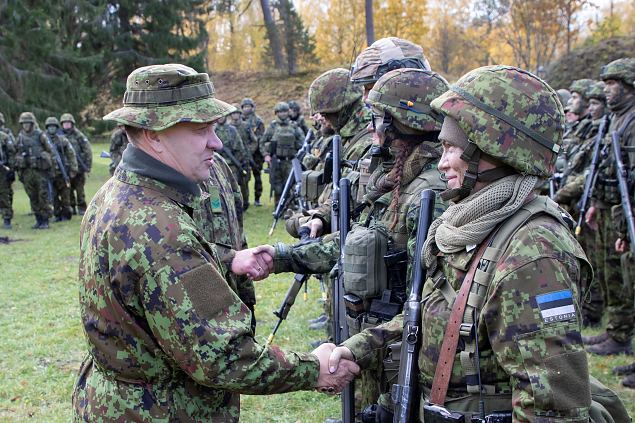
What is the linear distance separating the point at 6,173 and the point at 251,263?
12454mm

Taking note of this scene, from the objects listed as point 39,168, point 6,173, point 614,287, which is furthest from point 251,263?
point 6,173

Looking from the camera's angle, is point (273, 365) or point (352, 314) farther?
point (352, 314)

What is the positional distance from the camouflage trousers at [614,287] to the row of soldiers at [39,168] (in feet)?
38.7

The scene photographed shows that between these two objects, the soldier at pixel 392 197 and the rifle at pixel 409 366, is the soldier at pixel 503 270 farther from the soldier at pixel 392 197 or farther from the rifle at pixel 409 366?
the soldier at pixel 392 197

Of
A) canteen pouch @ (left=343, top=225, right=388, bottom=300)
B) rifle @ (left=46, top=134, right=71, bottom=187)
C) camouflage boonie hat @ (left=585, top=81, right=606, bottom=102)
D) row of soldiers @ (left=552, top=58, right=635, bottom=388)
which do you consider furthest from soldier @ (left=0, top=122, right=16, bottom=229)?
canteen pouch @ (left=343, top=225, right=388, bottom=300)

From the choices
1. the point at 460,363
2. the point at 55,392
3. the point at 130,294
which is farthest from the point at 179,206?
the point at 55,392

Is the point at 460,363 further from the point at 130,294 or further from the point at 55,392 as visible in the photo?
the point at 55,392

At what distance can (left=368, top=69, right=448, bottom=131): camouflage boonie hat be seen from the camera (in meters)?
3.45

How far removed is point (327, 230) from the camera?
5.17m

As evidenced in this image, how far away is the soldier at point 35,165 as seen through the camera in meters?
13.8

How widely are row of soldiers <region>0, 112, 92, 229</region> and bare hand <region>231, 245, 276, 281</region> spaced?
1193cm

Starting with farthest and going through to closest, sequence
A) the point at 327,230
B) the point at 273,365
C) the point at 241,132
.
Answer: the point at 241,132, the point at 327,230, the point at 273,365

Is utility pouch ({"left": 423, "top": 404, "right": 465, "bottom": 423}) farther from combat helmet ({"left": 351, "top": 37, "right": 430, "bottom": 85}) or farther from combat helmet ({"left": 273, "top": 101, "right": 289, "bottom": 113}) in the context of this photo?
combat helmet ({"left": 273, "top": 101, "right": 289, "bottom": 113})

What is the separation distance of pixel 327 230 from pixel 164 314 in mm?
2998
